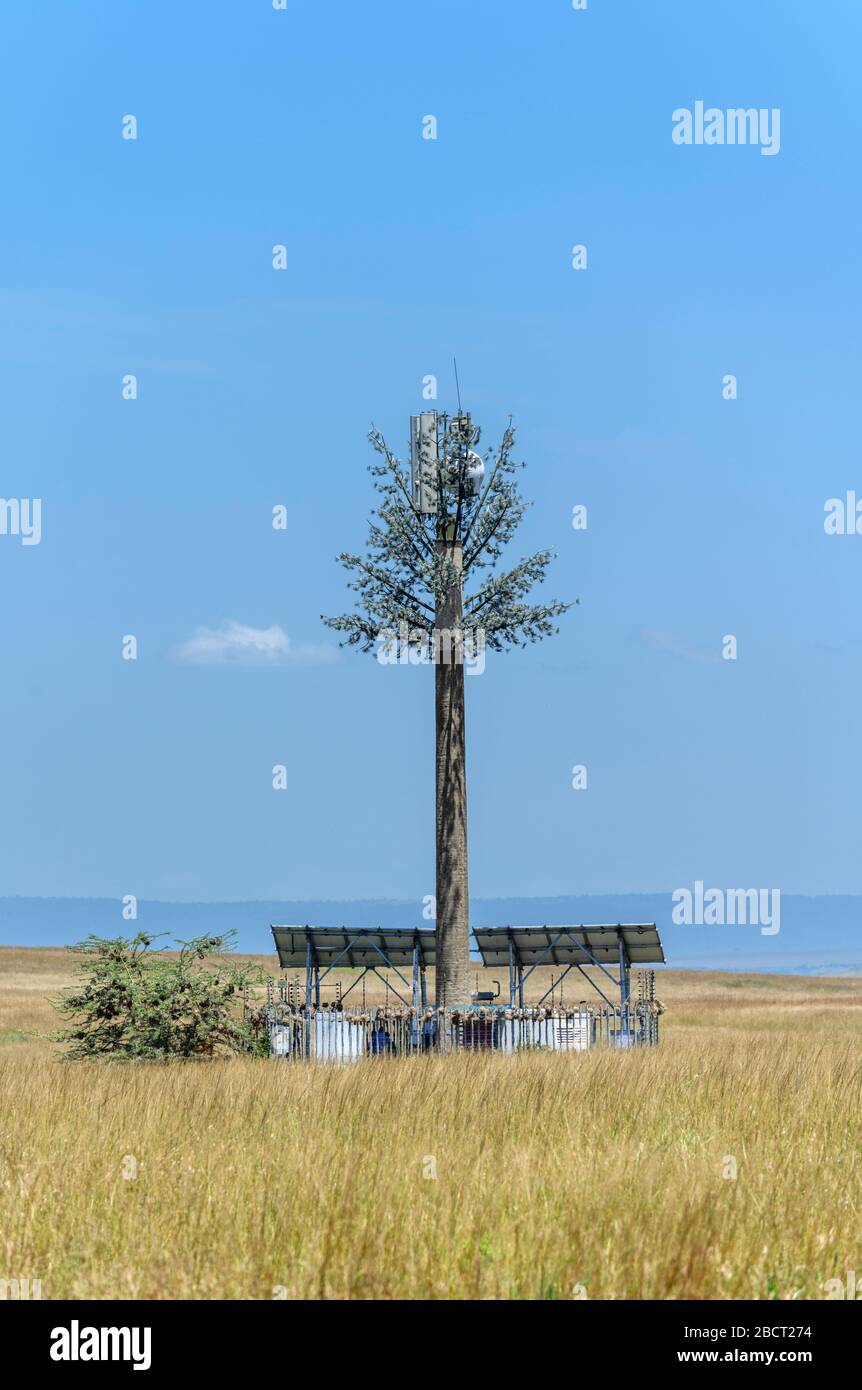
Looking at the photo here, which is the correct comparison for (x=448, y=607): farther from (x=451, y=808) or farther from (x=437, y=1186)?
(x=437, y=1186)

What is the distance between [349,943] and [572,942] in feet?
19.2

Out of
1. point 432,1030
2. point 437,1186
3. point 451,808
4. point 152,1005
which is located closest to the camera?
point 437,1186

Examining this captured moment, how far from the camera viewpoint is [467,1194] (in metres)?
9.11

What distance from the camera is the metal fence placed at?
34312 millimetres

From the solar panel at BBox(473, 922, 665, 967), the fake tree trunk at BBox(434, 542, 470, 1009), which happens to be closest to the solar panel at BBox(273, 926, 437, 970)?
the solar panel at BBox(473, 922, 665, 967)

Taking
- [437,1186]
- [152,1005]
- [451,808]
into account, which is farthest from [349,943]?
[437,1186]

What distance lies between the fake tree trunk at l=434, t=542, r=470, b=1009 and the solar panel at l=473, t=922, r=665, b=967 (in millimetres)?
4128

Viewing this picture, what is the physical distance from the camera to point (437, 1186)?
31.3 ft

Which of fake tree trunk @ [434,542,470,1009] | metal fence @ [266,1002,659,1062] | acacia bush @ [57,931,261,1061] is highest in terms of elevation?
fake tree trunk @ [434,542,470,1009]

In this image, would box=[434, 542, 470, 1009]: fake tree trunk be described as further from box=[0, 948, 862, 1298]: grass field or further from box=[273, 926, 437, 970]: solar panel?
A: box=[0, 948, 862, 1298]: grass field

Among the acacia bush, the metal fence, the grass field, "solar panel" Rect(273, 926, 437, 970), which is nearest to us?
the grass field

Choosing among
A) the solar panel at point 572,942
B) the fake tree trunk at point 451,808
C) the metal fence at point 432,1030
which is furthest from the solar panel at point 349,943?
the fake tree trunk at point 451,808

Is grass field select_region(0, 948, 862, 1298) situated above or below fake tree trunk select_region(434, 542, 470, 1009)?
below
